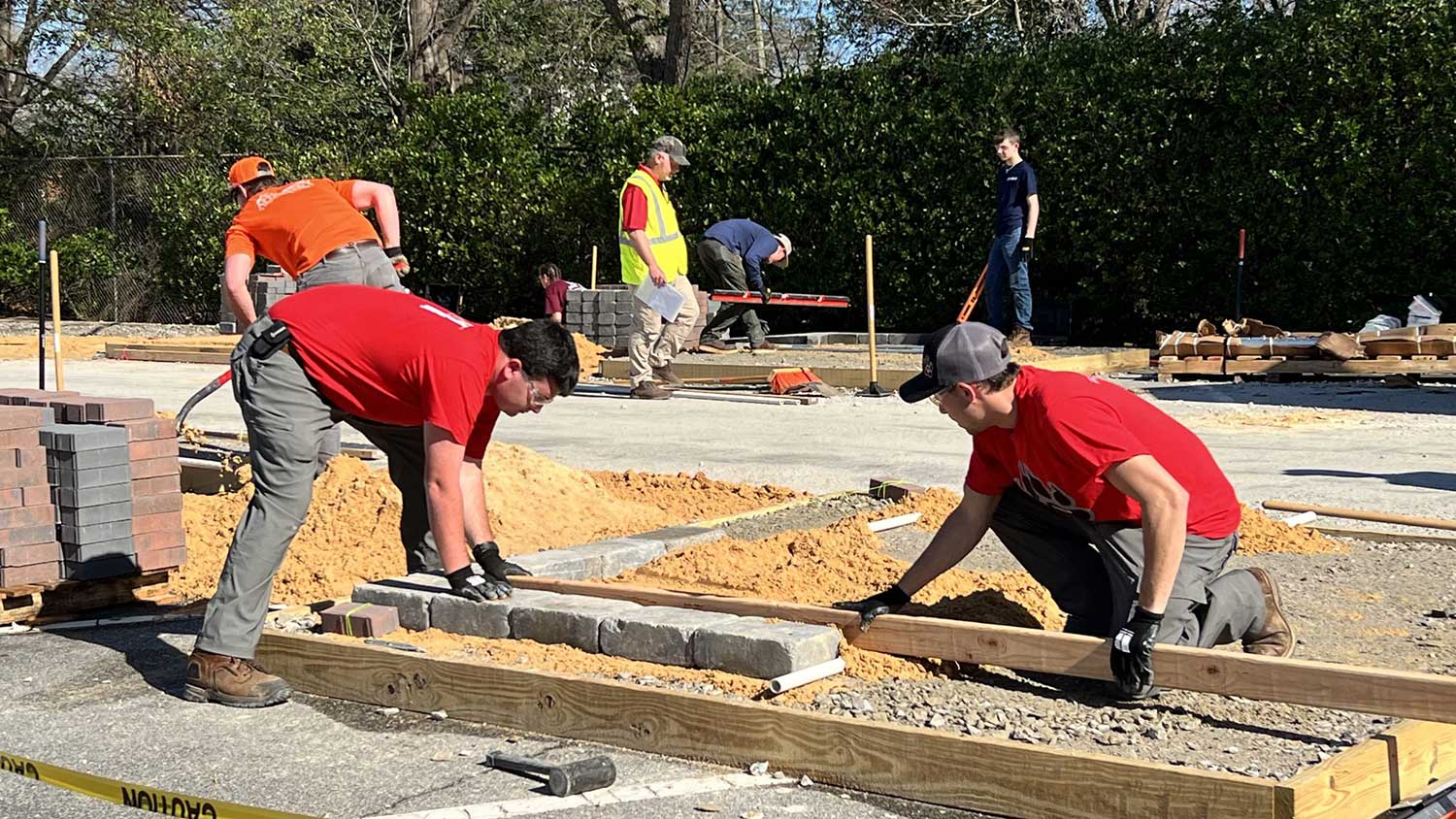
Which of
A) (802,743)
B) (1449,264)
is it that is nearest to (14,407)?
(802,743)

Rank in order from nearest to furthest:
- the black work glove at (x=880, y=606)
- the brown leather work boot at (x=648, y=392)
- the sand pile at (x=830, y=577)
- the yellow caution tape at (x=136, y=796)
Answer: the yellow caution tape at (x=136, y=796), the black work glove at (x=880, y=606), the sand pile at (x=830, y=577), the brown leather work boot at (x=648, y=392)

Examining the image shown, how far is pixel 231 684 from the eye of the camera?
16.7 ft

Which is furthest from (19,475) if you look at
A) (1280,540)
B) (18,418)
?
(1280,540)

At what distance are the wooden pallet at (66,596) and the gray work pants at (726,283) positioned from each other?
10995 mm

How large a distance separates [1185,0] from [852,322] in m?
10.7

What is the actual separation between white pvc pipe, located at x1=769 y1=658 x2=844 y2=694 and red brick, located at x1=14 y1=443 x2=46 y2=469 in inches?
132

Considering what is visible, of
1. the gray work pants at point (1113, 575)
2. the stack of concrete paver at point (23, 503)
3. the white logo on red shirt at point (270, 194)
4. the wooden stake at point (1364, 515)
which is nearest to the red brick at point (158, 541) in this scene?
the stack of concrete paver at point (23, 503)

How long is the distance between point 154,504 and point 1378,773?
193 inches

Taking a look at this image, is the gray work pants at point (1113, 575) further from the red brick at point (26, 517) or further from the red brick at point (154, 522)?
the red brick at point (26, 517)

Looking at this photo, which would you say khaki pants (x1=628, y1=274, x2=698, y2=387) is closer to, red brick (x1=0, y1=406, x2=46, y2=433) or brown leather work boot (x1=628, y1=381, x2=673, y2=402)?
brown leather work boot (x1=628, y1=381, x2=673, y2=402)

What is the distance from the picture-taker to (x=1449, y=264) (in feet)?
51.0

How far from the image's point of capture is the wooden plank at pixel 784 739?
3.70 m

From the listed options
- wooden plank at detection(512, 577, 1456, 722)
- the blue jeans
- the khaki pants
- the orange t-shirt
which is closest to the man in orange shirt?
the orange t-shirt

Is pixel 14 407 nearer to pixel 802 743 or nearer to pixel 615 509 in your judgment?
pixel 615 509
